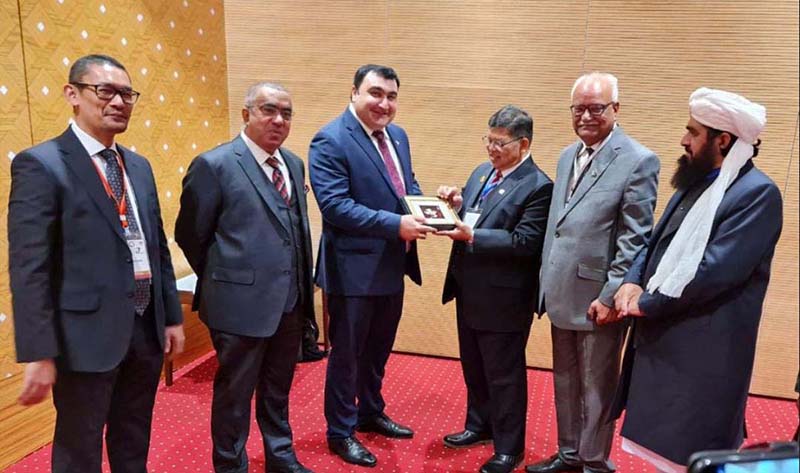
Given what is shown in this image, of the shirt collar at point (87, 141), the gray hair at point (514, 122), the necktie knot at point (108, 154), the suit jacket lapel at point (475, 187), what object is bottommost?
the suit jacket lapel at point (475, 187)

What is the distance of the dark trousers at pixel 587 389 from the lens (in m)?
2.43

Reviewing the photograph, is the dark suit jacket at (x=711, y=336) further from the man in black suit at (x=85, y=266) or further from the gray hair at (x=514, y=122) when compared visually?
the man in black suit at (x=85, y=266)

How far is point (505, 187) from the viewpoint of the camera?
2486 millimetres

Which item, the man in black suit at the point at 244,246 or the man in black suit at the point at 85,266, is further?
the man in black suit at the point at 244,246

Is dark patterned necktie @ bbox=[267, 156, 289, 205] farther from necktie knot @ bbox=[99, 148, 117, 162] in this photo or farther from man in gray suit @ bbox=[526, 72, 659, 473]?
man in gray suit @ bbox=[526, 72, 659, 473]

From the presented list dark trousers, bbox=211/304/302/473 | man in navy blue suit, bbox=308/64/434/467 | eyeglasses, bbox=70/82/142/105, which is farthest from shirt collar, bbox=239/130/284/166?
dark trousers, bbox=211/304/302/473

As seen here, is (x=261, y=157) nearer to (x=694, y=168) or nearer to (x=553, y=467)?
(x=694, y=168)

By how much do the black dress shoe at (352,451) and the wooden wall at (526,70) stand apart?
1.36 m

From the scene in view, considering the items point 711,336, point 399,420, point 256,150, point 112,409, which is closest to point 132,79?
point 256,150

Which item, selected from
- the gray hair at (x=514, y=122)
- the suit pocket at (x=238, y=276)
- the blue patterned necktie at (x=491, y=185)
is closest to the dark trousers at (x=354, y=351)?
the suit pocket at (x=238, y=276)

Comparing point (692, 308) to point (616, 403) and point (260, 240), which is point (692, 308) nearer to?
point (616, 403)

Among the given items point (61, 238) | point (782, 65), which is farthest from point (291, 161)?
point (782, 65)

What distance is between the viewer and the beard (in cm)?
194

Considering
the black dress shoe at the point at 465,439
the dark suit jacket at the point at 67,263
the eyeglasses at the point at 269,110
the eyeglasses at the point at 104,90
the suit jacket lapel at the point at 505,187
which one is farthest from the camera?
the black dress shoe at the point at 465,439
